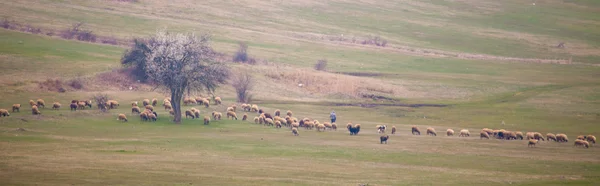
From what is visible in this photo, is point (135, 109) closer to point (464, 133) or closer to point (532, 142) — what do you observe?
point (464, 133)

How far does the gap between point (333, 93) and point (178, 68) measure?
2373cm

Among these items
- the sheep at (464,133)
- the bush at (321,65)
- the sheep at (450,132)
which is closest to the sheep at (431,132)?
the sheep at (450,132)

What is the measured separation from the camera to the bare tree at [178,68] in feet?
164

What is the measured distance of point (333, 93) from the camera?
236ft

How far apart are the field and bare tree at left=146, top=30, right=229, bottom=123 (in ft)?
7.32

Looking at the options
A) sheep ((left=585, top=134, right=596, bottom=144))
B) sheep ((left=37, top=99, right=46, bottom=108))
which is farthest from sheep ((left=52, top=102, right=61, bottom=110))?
sheep ((left=585, top=134, right=596, bottom=144))

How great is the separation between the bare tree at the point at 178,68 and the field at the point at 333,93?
2.23 meters

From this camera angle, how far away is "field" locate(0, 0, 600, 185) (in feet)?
107

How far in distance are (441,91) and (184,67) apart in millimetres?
33943

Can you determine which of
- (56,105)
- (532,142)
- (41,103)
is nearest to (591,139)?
(532,142)

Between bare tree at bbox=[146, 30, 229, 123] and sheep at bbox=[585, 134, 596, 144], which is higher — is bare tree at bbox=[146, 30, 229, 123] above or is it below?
above

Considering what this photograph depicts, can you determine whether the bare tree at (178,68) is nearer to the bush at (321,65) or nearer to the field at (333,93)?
the field at (333,93)

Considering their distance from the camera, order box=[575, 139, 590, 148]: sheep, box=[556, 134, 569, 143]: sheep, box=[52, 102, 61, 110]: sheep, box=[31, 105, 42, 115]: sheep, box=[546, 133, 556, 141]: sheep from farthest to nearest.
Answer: box=[52, 102, 61, 110]: sheep, box=[546, 133, 556, 141]: sheep, box=[556, 134, 569, 143]: sheep, box=[31, 105, 42, 115]: sheep, box=[575, 139, 590, 148]: sheep

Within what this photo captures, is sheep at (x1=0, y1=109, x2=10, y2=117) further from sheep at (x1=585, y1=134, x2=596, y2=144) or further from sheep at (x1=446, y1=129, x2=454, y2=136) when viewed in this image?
sheep at (x1=585, y1=134, x2=596, y2=144)
